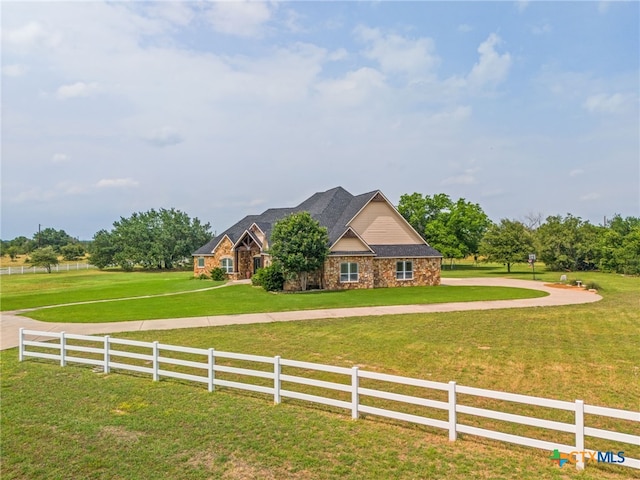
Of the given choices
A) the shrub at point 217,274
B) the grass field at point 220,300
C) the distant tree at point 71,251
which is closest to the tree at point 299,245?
the grass field at point 220,300

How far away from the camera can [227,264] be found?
44.8 metres

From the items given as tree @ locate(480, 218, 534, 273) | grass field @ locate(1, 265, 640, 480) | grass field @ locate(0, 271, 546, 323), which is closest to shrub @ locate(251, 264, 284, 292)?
grass field @ locate(0, 271, 546, 323)

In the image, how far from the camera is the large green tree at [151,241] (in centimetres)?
6612

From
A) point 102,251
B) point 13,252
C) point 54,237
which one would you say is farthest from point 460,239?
point 54,237

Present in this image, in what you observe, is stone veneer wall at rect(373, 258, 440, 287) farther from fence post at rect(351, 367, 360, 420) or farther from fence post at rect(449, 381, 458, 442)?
fence post at rect(449, 381, 458, 442)

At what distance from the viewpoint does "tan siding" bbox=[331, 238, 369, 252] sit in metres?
33.3

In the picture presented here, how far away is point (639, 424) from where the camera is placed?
8.34 meters

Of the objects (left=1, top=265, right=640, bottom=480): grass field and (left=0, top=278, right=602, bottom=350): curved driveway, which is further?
(left=0, top=278, right=602, bottom=350): curved driveway

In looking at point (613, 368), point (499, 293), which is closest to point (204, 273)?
point (499, 293)

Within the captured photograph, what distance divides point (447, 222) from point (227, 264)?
110 ft

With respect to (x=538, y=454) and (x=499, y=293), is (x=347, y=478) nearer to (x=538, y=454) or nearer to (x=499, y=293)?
(x=538, y=454)

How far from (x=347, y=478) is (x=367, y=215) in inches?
1187

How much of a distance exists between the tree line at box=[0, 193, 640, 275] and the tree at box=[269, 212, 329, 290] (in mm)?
31866

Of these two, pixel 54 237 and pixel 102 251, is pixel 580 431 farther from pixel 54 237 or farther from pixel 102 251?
pixel 54 237
